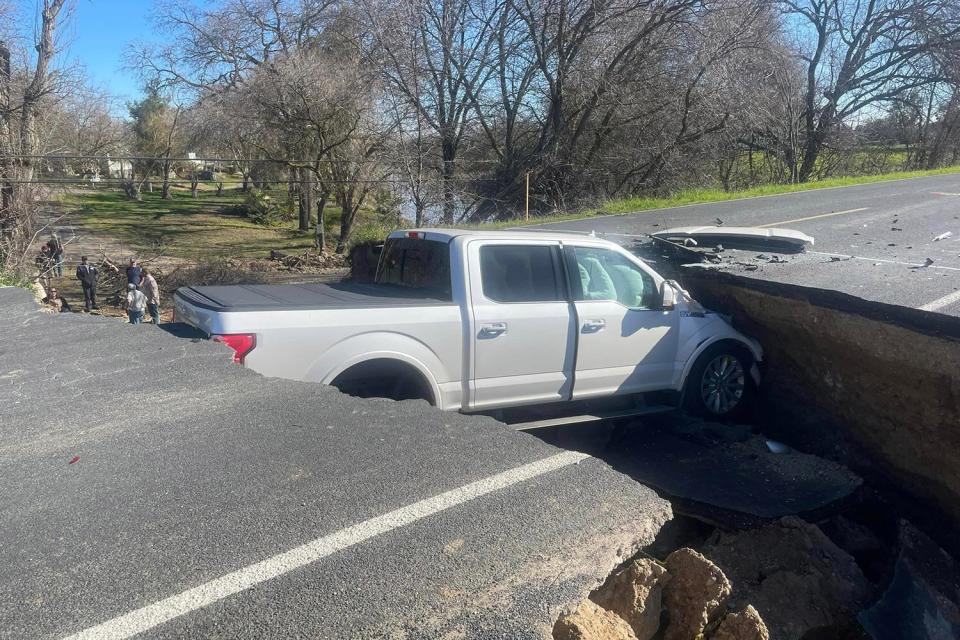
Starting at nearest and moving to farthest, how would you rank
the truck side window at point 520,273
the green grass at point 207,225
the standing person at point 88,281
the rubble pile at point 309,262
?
the truck side window at point 520,273, the standing person at point 88,281, the green grass at point 207,225, the rubble pile at point 309,262

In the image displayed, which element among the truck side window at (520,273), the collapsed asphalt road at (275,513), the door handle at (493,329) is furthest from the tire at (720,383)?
the collapsed asphalt road at (275,513)

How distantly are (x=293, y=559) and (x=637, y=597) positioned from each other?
1.31 metres

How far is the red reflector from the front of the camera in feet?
14.1

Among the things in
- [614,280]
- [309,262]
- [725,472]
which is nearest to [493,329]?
A: [614,280]

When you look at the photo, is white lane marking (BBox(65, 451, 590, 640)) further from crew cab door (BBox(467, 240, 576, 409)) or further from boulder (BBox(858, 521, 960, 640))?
boulder (BBox(858, 521, 960, 640))

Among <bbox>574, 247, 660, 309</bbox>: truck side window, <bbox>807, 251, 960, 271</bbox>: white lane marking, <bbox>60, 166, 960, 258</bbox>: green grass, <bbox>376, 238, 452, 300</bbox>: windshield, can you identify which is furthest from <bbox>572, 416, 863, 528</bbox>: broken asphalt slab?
<bbox>60, 166, 960, 258</bbox>: green grass

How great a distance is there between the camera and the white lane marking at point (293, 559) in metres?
2.16

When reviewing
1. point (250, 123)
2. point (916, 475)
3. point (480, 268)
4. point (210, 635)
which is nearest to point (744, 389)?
point (916, 475)

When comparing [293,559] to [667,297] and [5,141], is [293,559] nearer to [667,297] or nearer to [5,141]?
[667,297]

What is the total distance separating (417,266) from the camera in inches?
219

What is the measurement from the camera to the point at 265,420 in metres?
3.62

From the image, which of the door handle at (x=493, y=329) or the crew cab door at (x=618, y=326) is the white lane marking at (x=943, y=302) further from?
the door handle at (x=493, y=329)

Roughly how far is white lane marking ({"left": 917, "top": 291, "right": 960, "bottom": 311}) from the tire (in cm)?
150

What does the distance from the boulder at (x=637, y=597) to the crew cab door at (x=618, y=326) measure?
268cm
